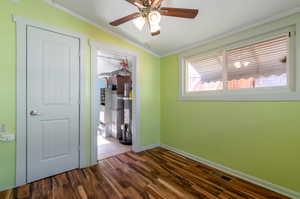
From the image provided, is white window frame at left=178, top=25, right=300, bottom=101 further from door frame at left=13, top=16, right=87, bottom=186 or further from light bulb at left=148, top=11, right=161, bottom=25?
door frame at left=13, top=16, right=87, bottom=186

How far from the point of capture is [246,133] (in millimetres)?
1922

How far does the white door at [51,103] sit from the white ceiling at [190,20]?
0.60m

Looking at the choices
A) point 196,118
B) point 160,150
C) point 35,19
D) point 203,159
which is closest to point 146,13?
point 35,19

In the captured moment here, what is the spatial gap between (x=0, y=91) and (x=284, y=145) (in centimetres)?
357

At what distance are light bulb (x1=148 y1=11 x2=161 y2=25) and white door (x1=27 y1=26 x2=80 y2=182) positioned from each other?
4.92 feet

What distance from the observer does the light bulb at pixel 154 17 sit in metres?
1.28

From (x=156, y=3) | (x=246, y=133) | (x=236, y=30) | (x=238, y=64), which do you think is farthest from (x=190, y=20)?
(x=246, y=133)

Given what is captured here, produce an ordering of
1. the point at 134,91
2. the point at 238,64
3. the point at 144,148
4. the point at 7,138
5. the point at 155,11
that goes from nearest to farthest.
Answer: the point at 155,11, the point at 7,138, the point at 238,64, the point at 134,91, the point at 144,148

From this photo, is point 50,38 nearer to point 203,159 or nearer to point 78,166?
point 78,166

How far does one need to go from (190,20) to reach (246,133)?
1.85 m

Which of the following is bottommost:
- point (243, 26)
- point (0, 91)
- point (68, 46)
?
point (0, 91)

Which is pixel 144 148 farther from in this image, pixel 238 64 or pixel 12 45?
pixel 12 45

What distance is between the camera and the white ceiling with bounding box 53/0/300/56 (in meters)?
1.61

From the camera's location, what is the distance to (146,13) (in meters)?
1.35
